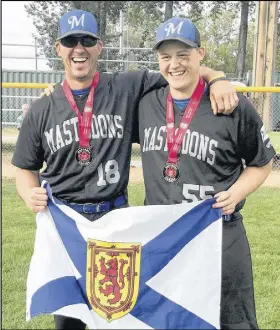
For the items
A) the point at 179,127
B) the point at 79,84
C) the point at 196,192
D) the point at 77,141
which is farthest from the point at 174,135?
the point at 79,84

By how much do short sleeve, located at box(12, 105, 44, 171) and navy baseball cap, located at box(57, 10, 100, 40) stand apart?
487 mm

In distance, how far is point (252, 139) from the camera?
8.63 ft

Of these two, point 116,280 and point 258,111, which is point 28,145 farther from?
point 258,111

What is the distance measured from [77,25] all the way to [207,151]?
3.44 feet

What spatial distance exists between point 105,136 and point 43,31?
11.2m

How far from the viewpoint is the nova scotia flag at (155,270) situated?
101 inches

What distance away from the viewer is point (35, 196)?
9.21ft

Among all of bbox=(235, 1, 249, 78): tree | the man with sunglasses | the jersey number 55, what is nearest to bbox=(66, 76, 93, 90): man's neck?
the man with sunglasses

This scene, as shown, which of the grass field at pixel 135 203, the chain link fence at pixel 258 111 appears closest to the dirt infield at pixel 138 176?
the chain link fence at pixel 258 111

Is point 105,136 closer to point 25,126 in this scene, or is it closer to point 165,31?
point 25,126

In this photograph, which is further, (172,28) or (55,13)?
(55,13)

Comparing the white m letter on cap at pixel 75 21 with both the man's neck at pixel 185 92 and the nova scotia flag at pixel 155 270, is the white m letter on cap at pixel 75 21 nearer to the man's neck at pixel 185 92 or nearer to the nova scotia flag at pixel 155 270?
the man's neck at pixel 185 92

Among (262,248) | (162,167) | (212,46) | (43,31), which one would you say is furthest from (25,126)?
(212,46)

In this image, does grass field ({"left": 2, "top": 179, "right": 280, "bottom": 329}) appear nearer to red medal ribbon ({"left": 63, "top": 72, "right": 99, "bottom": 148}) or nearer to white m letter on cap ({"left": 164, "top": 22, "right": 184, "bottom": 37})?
red medal ribbon ({"left": 63, "top": 72, "right": 99, "bottom": 148})
